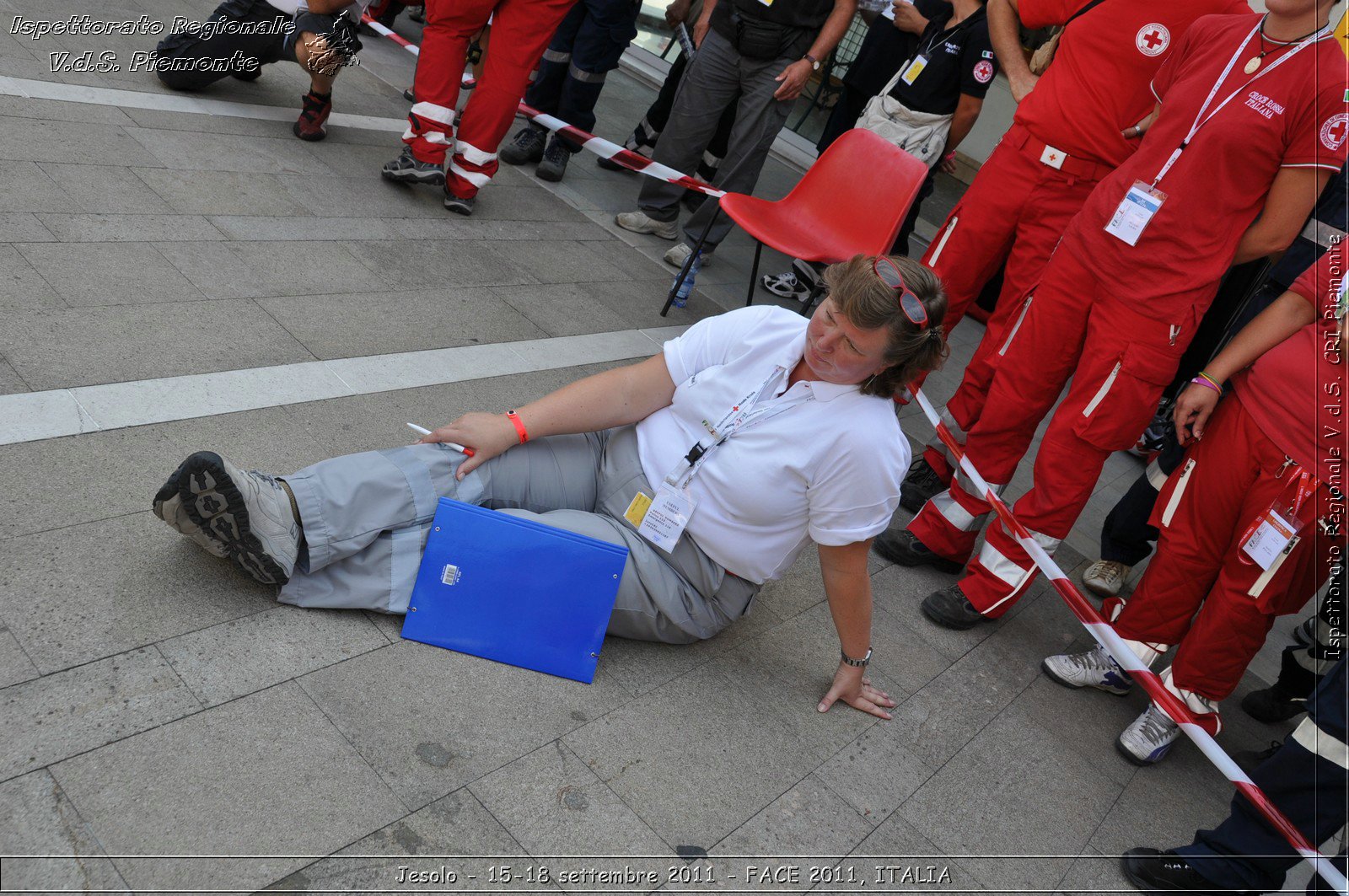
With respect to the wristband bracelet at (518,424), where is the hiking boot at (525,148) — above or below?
below

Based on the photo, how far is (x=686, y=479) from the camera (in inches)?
107

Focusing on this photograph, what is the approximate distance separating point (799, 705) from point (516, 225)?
3337 millimetres

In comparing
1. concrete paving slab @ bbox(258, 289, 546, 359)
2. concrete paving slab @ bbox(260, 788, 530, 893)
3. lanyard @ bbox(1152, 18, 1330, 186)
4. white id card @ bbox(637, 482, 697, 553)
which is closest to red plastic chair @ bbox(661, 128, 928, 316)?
concrete paving slab @ bbox(258, 289, 546, 359)

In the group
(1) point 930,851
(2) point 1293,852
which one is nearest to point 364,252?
(1) point 930,851

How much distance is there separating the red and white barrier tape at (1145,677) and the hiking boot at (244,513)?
86.8 inches

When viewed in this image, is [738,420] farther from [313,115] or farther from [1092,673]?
[313,115]

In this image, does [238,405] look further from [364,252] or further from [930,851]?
[930,851]

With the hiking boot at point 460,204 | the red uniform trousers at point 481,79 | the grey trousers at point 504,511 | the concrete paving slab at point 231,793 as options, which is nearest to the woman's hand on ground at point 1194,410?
the grey trousers at point 504,511

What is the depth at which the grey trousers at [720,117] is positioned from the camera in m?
5.54

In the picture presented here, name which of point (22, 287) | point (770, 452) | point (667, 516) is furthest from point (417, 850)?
point (22, 287)

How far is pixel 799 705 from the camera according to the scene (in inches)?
116

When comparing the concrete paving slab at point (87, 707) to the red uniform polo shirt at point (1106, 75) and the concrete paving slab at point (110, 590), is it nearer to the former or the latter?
the concrete paving slab at point (110, 590)

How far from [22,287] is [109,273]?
298 mm

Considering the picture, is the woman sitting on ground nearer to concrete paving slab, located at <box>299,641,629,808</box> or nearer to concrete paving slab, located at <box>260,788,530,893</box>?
concrete paving slab, located at <box>299,641,629,808</box>
